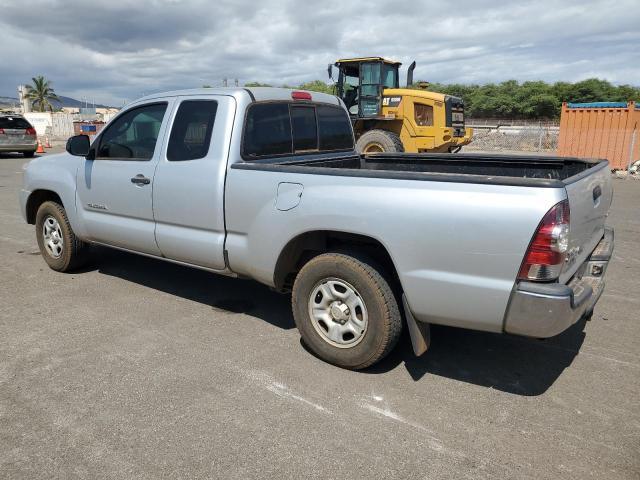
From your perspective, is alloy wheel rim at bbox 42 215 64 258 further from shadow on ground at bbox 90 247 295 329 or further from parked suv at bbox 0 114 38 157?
parked suv at bbox 0 114 38 157

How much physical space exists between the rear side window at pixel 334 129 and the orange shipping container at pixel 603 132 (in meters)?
13.6

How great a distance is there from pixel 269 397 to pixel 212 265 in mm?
1368

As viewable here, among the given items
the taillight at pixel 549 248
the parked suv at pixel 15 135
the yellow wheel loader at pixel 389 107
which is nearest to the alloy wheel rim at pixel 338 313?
the taillight at pixel 549 248

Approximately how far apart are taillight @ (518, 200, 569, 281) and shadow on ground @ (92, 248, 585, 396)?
967mm

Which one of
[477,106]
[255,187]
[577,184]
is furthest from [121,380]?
[477,106]

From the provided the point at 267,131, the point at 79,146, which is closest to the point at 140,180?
the point at 79,146

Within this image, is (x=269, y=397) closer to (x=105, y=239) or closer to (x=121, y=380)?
(x=121, y=380)

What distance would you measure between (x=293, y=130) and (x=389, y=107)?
1011 centimetres

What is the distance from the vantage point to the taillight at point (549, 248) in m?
2.82

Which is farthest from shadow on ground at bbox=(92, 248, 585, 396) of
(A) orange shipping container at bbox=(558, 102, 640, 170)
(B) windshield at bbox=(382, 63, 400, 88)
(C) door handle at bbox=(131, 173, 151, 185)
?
(A) orange shipping container at bbox=(558, 102, 640, 170)

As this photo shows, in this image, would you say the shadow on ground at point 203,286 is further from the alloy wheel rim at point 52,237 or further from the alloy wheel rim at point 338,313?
the alloy wheel rim at point 338,313

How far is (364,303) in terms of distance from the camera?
3.54 meters

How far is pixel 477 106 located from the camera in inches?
2506

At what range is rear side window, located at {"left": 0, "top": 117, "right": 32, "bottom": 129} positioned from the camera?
19812 mm
